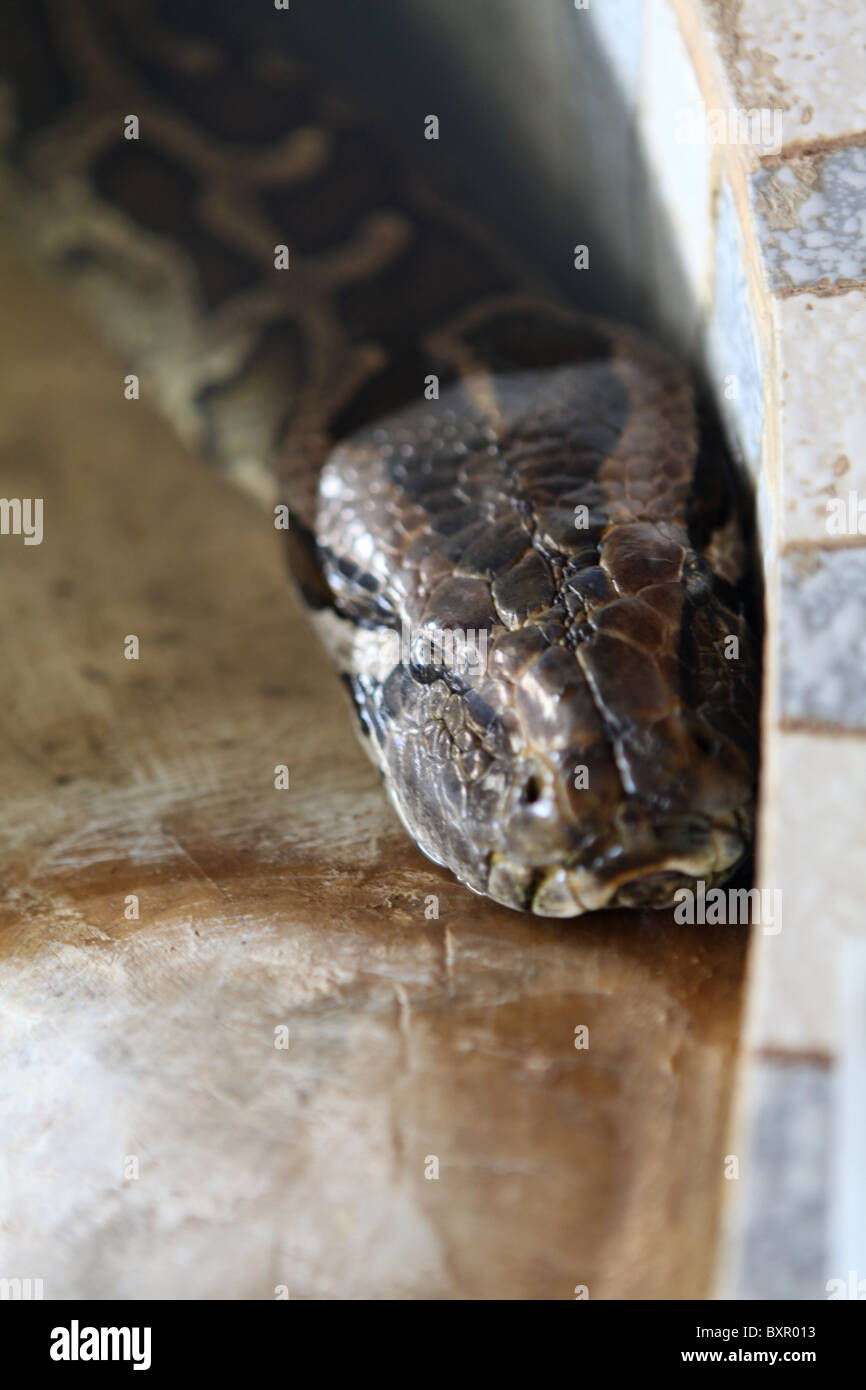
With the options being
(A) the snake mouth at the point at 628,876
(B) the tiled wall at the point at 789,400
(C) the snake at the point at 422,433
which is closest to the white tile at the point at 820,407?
(B) the tiled wall at the point at 789,400

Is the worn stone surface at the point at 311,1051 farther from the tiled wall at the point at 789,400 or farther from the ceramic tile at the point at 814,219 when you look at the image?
the ceramic tile at the point at 814,219

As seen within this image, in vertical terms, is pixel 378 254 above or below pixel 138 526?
above

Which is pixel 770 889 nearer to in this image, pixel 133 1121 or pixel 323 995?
pixel 323 995

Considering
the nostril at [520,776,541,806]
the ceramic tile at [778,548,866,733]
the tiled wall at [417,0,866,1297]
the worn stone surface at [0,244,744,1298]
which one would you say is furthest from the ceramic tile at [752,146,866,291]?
the worn stone surface at [0,244,744,1298]

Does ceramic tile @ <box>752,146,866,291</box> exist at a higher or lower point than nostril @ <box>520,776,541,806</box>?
higher

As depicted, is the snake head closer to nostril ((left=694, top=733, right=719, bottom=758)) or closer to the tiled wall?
nostril ((left=694, top=733, right=719, bottom=758))
